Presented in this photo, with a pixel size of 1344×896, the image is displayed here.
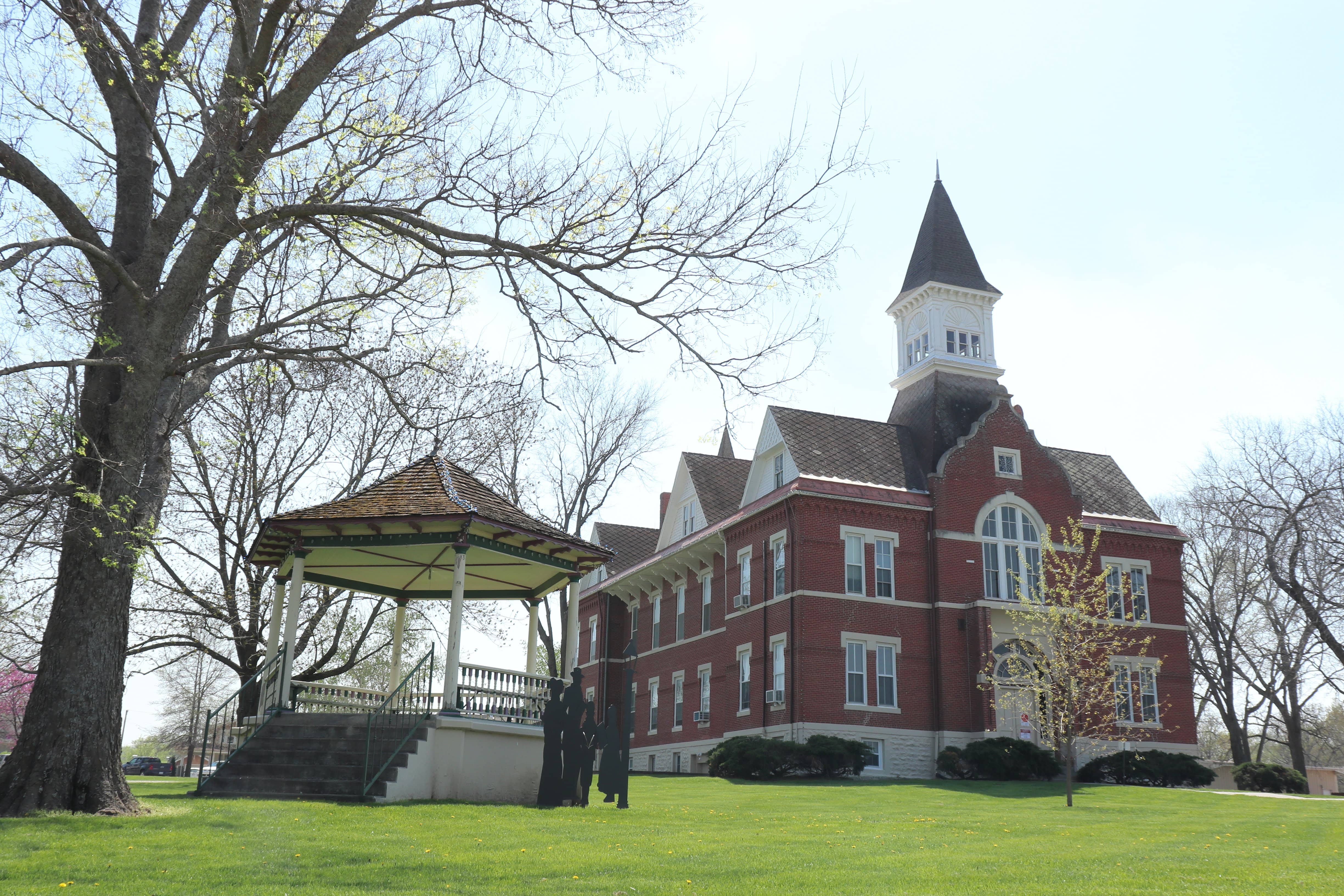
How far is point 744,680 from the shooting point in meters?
34.2

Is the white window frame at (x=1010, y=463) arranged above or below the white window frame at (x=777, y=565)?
above

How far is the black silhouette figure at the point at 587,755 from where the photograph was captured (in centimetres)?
1662

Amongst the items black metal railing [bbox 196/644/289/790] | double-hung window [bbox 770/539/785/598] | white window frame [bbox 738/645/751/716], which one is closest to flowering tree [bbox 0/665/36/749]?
black metal railing [bbox 196/644/289/790]

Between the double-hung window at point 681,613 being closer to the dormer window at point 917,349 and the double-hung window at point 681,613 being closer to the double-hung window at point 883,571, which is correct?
the double-hung window at point 883,571

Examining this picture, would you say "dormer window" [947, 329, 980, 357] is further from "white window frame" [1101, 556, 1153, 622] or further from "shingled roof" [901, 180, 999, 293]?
"white window frame" [1101, 556, 1153, 622]

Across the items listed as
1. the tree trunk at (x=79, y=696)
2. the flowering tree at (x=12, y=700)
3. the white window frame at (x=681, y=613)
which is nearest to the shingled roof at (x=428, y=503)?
the tree trunk at (x=79, y=696)

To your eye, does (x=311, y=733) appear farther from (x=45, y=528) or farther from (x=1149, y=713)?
(x=1149, y=713)

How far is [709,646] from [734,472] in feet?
25.1

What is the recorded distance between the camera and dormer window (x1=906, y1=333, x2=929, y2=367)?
38.2 m

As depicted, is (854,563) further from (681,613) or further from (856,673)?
(681,613)

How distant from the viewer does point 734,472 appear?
4197 cm

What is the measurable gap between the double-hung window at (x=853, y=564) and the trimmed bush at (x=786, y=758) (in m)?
4.96

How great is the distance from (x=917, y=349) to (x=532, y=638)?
22.7 meters

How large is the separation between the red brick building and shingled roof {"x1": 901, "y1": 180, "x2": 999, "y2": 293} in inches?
3.2
